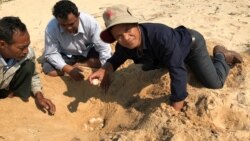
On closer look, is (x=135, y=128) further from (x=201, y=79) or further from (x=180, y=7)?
(x=180, y=7)

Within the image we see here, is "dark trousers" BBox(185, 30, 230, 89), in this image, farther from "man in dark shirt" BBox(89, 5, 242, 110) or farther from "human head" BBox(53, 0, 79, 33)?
"human head" BBox(53, 0, 79, 33)

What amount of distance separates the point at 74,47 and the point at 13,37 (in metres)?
1.06

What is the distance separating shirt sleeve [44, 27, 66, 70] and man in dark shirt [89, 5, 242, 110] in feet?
1.84

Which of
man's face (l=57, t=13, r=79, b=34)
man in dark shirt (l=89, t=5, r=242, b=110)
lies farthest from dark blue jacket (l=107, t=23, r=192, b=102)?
man's face (l=57, t=13, r=79, b=34)

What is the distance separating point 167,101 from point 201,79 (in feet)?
1.39

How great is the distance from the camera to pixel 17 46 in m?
2.76

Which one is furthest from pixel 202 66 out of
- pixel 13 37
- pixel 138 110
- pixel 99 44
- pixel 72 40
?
pixel 13 37

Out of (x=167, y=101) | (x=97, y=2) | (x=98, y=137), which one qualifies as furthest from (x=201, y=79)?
(x=97, y=2)

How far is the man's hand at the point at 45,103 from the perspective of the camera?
3.07 metres

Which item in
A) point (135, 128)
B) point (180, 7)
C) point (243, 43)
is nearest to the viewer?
point (135, 128)

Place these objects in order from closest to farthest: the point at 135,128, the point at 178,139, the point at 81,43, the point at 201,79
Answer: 1. the point at 178,139
2. the point at 135,128
3. the point at 201,79
4. the point at 81,43

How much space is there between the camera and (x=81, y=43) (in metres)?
3.72

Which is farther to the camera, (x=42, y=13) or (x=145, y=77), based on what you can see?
(x=42, y=13)

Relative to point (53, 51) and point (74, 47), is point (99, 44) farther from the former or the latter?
point (53, 51)
